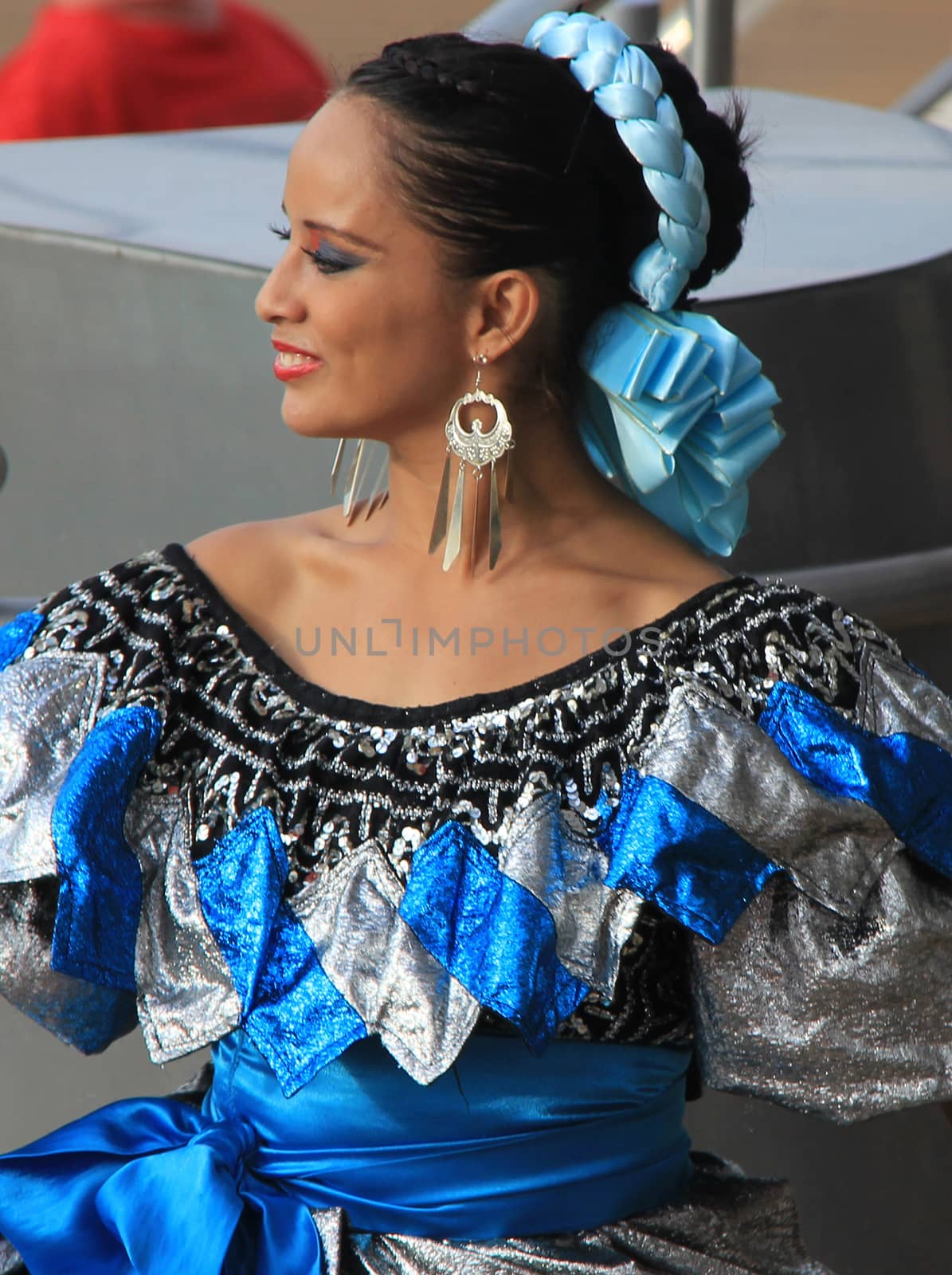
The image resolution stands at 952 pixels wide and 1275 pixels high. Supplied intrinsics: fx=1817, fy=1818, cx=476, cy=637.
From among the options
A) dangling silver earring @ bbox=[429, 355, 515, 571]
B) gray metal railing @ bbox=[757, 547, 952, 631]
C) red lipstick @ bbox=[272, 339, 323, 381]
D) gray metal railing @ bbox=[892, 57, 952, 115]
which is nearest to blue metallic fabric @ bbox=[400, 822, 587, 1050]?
dangling silver earring @ bbox=[429, 355, 515, 571]

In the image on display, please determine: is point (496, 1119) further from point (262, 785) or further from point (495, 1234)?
point (262, 785)

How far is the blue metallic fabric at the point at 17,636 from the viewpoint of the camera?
1248 millimetres

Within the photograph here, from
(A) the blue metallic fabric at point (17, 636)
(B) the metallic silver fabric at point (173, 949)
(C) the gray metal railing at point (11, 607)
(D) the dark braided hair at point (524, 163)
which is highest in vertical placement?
(D) the dark braided hair at point (524, 163)

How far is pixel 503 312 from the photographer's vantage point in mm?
1214

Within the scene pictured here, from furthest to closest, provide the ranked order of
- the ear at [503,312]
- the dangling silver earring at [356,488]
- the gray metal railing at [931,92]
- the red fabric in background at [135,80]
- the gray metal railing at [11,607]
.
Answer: the gray metal railing at [931,92], the red fabric in background at [135,80], the gray metal railing at [11,607], the dangling silver earring at [356,488], the ear at [503,312]

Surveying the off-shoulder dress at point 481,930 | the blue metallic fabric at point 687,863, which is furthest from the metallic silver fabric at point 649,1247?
the blue metallic fabric at point 687,863

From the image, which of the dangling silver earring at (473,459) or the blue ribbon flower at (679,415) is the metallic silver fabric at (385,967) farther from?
the blue ribbon flower at (679,415)

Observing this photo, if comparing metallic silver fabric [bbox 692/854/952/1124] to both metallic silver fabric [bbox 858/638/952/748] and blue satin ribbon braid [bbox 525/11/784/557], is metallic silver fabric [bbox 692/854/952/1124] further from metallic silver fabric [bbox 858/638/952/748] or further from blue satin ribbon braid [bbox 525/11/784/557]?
blue satin ribbon braid [bbox 525/11/784/557]

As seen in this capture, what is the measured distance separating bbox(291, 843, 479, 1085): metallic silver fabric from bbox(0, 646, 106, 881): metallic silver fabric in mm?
176

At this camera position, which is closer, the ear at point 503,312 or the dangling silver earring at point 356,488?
the ear at point 503,312

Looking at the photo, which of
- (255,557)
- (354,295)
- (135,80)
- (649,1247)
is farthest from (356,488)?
(135,80)

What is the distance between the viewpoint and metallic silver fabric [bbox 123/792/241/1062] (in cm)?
116

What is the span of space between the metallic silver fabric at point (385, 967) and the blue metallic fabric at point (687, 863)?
0.13 meters

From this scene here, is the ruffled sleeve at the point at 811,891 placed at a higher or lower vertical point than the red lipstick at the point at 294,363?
lower
